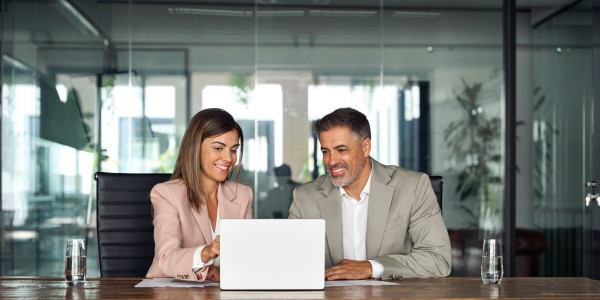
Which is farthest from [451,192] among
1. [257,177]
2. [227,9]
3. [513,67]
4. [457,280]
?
[457,280]

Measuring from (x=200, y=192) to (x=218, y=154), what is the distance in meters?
0.18

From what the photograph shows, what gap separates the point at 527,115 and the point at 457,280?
4.01 meters

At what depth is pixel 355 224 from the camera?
3203 millimetres

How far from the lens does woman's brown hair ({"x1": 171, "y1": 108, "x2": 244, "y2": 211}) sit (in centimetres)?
298

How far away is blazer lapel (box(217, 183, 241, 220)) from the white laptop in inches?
34.8

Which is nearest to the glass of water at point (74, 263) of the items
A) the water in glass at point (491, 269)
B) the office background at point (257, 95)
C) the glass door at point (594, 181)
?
the water in glass at point (491, 269)

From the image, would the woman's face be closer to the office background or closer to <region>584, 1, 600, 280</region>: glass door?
the office background

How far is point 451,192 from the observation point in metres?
5.34

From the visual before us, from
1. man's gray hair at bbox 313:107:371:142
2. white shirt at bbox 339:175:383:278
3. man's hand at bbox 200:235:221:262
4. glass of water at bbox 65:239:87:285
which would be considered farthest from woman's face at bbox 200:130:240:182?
glass of water at bbox 65:239:87:285

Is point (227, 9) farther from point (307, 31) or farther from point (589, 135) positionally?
point (589, 135)

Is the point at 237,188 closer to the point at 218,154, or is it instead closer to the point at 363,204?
the point at 218,154

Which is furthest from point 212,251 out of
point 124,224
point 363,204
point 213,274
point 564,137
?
point 564,137

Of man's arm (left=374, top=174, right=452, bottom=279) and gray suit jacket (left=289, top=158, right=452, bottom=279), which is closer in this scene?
man's arm (left=374, top=174, right=452, bottom=279)

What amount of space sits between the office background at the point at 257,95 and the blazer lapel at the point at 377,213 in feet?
6.83
